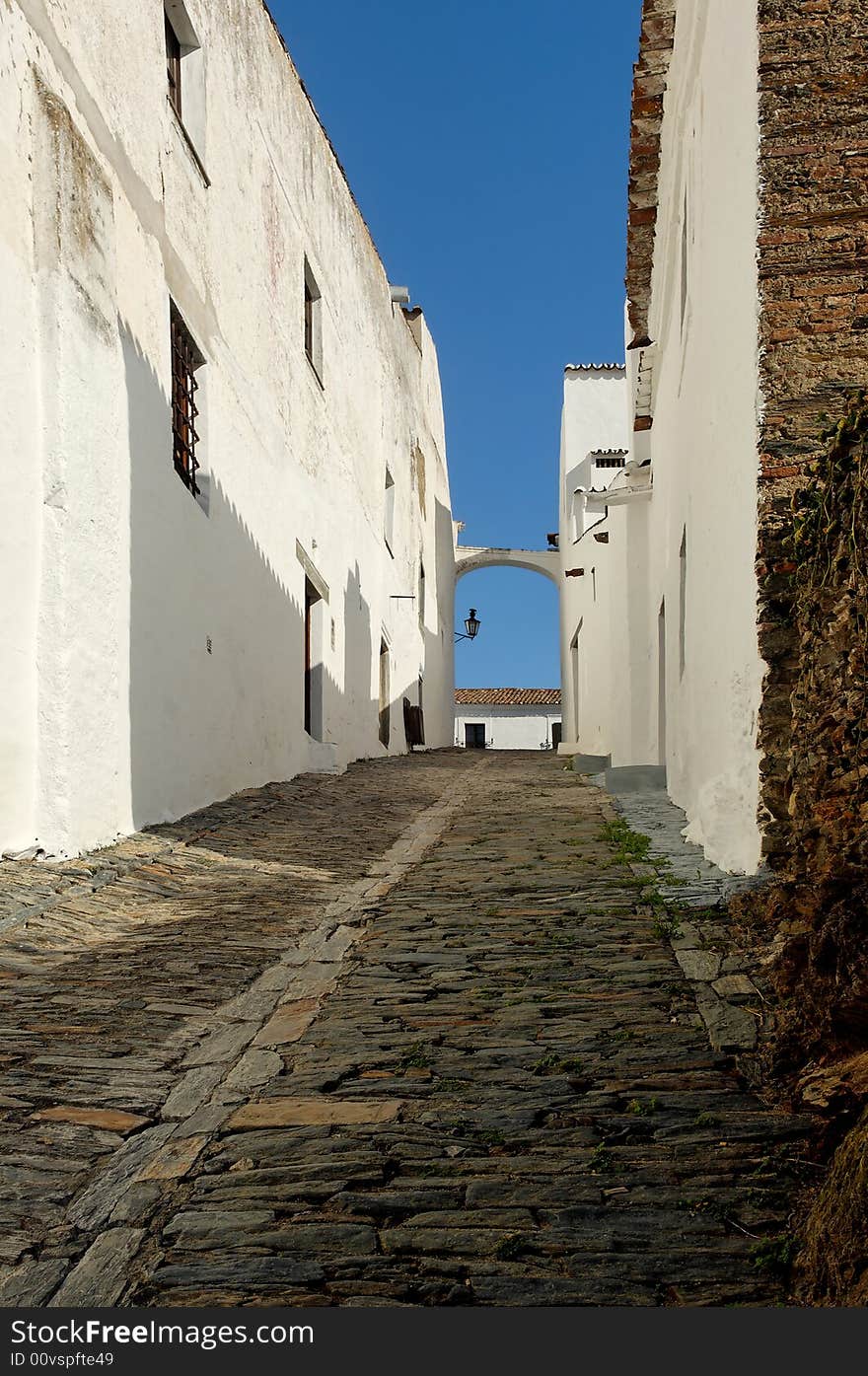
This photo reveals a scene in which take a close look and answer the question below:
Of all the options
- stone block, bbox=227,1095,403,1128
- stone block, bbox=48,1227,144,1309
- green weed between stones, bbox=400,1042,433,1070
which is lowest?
stone block, bbox=48,1227,144,1309

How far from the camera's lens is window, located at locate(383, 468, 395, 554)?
65.7 feet

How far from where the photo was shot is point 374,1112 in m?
3.45

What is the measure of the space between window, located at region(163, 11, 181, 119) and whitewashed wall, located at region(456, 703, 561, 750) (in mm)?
34811

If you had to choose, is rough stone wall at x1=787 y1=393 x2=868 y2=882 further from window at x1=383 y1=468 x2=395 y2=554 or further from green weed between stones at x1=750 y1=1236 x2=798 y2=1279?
window at x1=383 y1=468 x2=395 y2=554

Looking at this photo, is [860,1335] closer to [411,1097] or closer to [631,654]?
[411,1097]

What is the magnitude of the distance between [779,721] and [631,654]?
7794 millimetres

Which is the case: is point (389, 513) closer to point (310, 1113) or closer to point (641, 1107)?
point (310, 1113)

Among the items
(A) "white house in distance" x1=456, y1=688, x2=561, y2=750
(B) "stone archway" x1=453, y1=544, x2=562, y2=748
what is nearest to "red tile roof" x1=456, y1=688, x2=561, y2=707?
(A) "white house in distance" x1=456, y1=688, x2=561, y2=750

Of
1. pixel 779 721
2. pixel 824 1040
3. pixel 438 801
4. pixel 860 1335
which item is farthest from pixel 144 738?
pixel 860 1335

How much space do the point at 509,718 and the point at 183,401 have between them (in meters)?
35.1

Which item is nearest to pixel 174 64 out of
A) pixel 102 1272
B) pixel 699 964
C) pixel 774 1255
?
pixel 699 964

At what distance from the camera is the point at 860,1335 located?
2174 millimetres

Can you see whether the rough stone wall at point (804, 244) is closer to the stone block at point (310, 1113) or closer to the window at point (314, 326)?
the stone block at point (310, 1113)

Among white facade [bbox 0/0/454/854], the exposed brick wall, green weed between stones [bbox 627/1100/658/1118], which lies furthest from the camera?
the exposed brick wall
